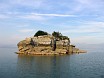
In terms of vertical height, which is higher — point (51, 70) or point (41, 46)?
point (41, 46)

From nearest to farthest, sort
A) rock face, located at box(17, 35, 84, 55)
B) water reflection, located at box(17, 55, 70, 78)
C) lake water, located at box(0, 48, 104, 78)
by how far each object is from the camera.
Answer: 1. lake water, located at box(0, 48, 104, 78)
2. water reflection, located at box(17, 55, 70, 78)
3. rock face, located at box(17, 35, 84, 55)

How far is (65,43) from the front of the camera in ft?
600

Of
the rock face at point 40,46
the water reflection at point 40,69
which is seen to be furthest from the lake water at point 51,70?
the rock face at point 40,46

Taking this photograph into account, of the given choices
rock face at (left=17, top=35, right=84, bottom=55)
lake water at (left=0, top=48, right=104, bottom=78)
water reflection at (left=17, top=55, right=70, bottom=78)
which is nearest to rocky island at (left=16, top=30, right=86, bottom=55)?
rock face at (left=17, top=35, right=84, bottom=55)

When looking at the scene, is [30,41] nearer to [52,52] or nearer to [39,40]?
[39,40]

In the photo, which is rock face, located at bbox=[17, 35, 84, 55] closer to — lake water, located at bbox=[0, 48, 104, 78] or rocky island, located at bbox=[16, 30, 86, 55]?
rocky island, located at bbox=[16, 30, 86, 55]

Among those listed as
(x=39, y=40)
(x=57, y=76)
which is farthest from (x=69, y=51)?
(x=57, y=76)

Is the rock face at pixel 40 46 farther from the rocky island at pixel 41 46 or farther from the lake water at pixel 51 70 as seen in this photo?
the lake water at pixel 51 70

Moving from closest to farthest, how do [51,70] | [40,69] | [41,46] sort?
[51,70] → [40,69] → [41,46]

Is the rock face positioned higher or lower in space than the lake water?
higher

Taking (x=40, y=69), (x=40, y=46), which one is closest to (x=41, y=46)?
(x=40, y=46)

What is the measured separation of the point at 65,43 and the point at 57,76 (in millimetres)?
111689

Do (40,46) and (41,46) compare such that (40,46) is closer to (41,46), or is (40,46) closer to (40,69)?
(41,46)

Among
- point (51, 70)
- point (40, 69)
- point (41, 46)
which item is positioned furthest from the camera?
point (41, 46)
